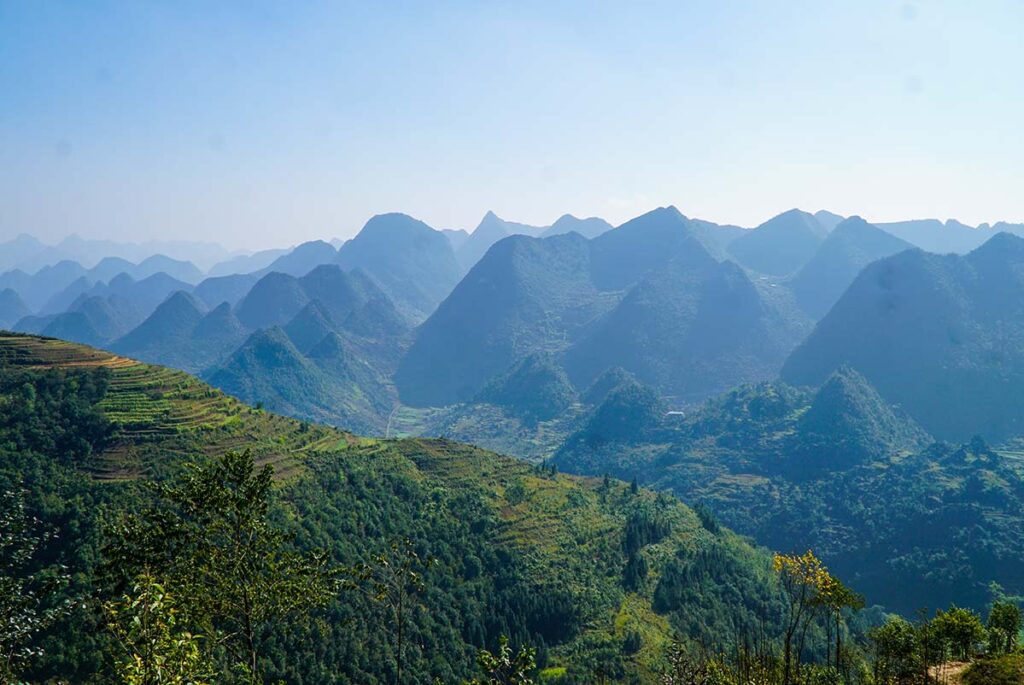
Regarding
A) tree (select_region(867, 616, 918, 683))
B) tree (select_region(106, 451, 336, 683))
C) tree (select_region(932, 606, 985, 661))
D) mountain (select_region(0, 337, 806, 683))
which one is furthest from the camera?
mountain (select_region(0, 337, 806, 683))

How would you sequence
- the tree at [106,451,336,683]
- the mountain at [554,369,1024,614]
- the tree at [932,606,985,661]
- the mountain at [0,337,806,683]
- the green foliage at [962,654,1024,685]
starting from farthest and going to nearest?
1. the mountain at [554,369,1024,614]
2. the mountain at [0,337,806,683]
3. the tree at [932,606,985,661]
4. the green foliage at [962,654,1024,685]
5. the tree at [106,451,336,683]

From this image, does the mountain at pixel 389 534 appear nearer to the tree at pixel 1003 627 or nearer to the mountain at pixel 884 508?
the tree at pixel 1003 627

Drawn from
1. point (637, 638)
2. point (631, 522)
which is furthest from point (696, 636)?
point (631, 522)

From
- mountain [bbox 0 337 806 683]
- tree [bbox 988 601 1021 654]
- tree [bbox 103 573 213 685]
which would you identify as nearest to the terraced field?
mountain [bbox 0 337 806 683]

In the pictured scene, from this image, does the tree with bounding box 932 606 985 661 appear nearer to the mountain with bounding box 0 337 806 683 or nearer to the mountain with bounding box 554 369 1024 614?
the mountain with bounding box 0 337 806 683

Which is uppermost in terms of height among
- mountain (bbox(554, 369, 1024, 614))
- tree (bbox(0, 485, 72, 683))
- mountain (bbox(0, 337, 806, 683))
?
tree (bbox(0, 485, 72, 683))

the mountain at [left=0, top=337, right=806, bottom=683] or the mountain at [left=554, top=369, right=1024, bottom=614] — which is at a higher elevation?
the mountain at [left=0, top=337, right=806, bottom=683]

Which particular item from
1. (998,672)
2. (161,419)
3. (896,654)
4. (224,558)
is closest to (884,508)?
(896,654)
